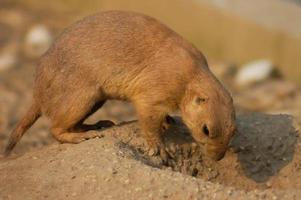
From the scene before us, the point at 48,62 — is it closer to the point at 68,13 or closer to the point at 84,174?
the point at 84,174

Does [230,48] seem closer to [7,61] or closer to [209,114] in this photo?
[7,61]

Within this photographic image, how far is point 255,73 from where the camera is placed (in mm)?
11430

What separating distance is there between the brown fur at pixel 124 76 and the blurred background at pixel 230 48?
312 cm

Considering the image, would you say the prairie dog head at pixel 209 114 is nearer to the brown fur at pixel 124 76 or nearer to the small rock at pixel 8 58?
the brown fur at pixel 124 76

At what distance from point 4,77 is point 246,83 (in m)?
3.72

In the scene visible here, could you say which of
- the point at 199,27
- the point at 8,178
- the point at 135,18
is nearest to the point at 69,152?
the point at 8,178

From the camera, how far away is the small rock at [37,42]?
40.1 feet

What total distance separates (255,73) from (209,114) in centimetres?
577

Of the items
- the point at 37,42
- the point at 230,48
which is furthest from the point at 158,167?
the point at 37,42

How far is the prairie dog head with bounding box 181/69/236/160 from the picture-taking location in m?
5.74

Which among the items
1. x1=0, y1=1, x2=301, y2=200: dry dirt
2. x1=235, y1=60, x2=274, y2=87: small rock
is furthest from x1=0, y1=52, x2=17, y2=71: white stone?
x1=235, y1=60, x2=274, y2=87: small rock

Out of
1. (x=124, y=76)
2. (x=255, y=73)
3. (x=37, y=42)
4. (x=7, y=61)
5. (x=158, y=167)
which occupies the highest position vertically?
(x=124, y=76)

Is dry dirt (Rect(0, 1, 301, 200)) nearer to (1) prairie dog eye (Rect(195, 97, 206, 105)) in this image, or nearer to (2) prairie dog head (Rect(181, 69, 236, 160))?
(2) prairie dog head (Rect(181, 69, 236, 160))

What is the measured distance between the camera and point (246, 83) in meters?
11.5
